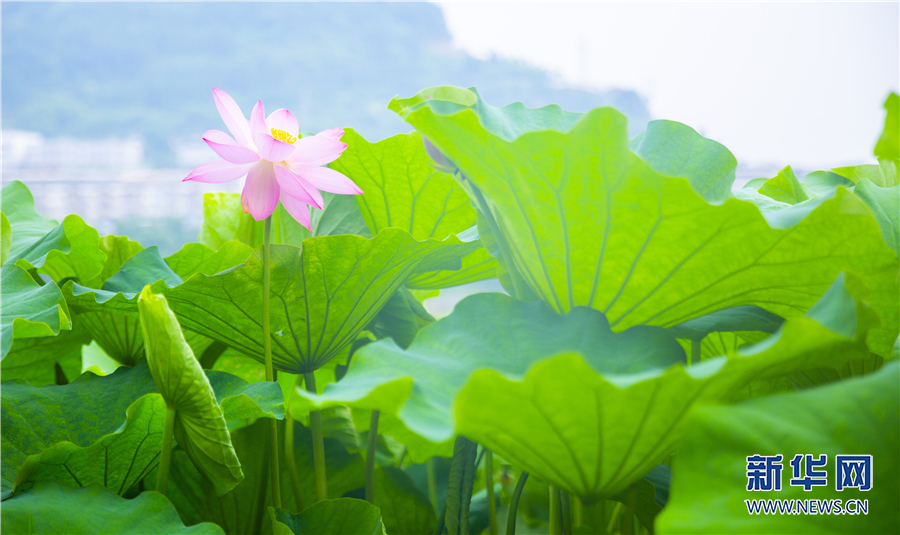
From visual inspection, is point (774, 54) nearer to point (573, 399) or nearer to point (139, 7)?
point (573, 399)

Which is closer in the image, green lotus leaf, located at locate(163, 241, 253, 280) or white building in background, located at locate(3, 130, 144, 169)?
green lotus leaf, located at locate(163, 241, 253, 280)

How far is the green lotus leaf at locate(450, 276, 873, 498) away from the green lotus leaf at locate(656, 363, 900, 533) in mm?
14

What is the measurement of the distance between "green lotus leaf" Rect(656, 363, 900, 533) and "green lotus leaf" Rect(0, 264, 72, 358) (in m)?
0.29

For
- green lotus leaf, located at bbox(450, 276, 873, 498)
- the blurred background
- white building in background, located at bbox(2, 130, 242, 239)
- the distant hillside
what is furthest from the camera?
the distant hillside

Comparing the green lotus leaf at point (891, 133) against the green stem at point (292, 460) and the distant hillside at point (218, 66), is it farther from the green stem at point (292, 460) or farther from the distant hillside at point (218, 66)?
the distant hillside at point (218, 66)

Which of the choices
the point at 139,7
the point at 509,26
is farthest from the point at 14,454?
the point at 139,7

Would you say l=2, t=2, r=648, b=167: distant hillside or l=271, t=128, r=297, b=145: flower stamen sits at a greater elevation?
l=2, t=2, r=648, b=167: distant hillside

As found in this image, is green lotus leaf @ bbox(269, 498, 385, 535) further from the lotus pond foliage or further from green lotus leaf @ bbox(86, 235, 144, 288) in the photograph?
green lotus leaf @ bbox(86, 235, 144, 288)

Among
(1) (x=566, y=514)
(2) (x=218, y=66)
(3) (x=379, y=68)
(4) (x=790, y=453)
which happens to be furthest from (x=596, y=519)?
(2) (x=218, y=66)

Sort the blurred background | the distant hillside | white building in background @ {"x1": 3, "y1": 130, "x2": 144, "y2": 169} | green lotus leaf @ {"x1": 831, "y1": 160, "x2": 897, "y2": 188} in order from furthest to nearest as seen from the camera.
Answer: the distant hillside
the blurred background
white building in background @ {"x1": 3, "y1": 130, "x2": 144, "y2": 169}
green lotus leaf @ {"x1": 831, "y1": 160, "x2": 897, "y2": 188}

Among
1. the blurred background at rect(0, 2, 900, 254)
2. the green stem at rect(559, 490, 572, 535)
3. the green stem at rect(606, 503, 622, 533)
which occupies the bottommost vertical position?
the green stem at rect(606, 503, 622, 533)

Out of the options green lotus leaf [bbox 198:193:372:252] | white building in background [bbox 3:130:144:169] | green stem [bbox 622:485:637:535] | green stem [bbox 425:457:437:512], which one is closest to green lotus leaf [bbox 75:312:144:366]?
green lotus leaf [bbox 198:193:372:252]

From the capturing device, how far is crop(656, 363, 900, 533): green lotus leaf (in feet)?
0.59

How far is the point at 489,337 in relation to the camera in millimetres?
259
